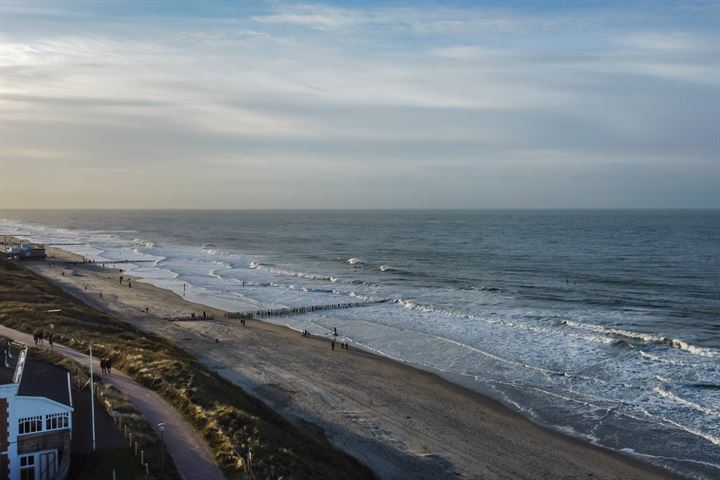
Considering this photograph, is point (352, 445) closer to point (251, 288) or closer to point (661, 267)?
point (251, 288)

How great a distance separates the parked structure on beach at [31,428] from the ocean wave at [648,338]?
1657 inches

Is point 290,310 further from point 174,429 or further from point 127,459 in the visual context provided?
point 127,459

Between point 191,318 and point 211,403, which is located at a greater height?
point 211,403

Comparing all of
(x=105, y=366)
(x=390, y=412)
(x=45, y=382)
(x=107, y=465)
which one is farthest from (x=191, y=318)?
(x=107, y=465)

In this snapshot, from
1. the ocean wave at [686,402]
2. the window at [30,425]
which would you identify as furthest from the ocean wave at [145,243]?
the window at [30,425]

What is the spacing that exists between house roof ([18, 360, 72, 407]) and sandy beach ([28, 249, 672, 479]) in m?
12.6

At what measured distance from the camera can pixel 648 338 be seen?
48.2 m

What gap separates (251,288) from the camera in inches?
3125

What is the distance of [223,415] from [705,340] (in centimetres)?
3932

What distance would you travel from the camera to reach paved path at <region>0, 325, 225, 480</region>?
22.8 metres

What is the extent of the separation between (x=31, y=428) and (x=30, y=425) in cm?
13

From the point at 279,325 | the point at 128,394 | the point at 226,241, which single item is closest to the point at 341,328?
the point at 279,325

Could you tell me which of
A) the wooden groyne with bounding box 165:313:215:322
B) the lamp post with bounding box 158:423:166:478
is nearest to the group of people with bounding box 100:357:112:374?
the lamp post with bounding box 158:423:166:478

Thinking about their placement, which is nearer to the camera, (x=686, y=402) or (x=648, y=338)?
(x=686, y=402)
